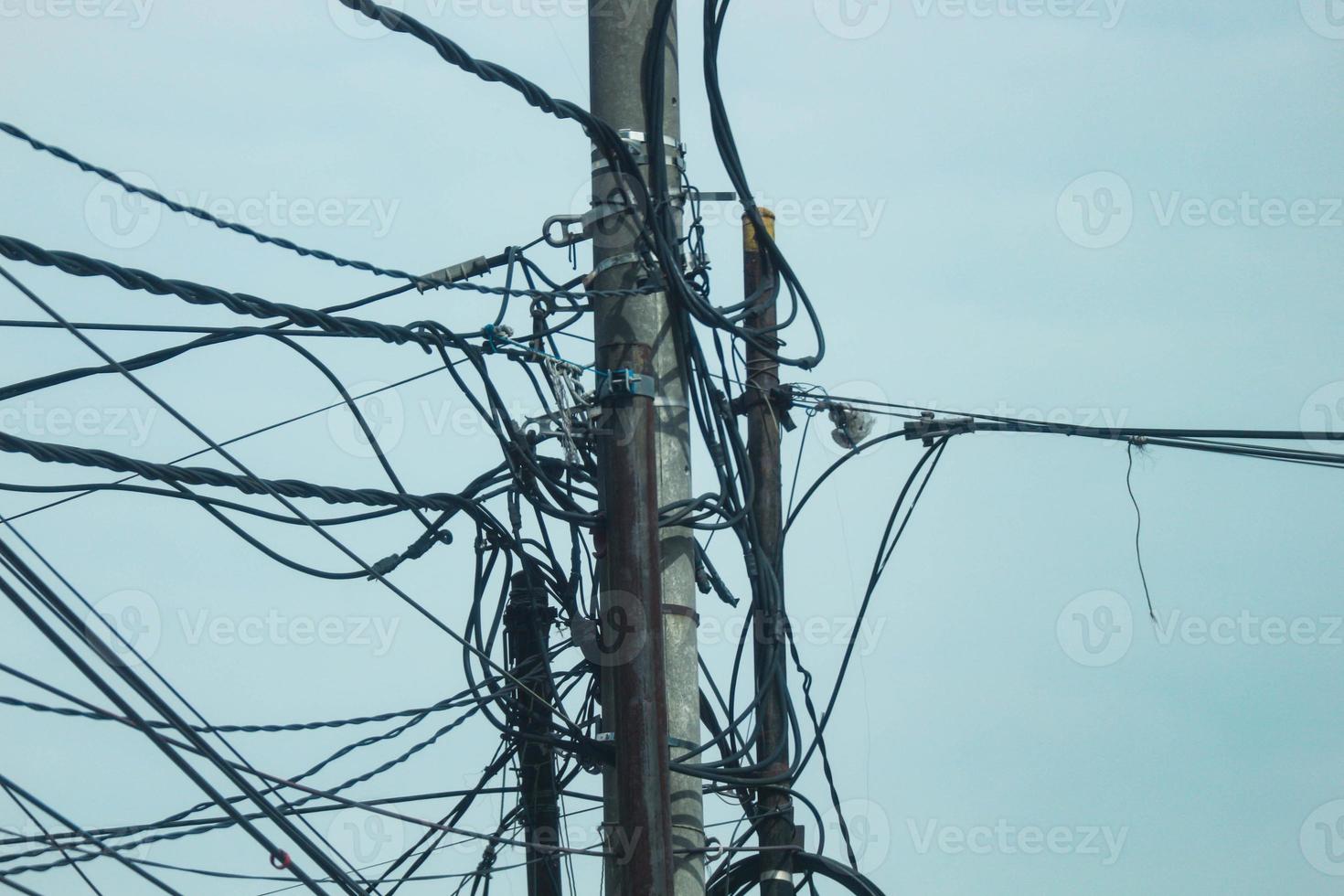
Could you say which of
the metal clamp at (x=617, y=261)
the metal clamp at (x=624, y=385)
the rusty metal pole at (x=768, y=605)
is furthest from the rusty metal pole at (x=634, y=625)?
the rusty metal pole at (x=768, y=605)

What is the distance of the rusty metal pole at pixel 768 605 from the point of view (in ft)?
26.0

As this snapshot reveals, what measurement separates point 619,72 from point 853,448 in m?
2.97

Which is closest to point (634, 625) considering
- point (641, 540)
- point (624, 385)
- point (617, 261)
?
point (641, 540)

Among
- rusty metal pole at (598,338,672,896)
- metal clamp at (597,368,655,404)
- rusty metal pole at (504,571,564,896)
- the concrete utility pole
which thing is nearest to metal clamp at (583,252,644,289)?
the concrete utility pole

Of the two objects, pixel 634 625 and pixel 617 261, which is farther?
pixel 617 261

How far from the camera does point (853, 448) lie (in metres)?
9.05

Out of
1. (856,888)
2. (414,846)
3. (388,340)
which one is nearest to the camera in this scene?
(388,340)

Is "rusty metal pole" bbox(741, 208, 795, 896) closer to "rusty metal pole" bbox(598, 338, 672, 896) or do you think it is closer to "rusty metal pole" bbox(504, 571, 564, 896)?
"rusty metal pole" bbox(504, 571, 564, 896)

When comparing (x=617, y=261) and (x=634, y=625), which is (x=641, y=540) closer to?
(x=634, y=625)

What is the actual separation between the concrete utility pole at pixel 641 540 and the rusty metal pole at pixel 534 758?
2.56 feet

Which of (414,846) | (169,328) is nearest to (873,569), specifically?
(414,846)

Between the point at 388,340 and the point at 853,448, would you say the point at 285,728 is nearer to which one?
the point at 388,340

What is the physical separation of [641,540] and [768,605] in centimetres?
166

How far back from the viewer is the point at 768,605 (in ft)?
26.0
